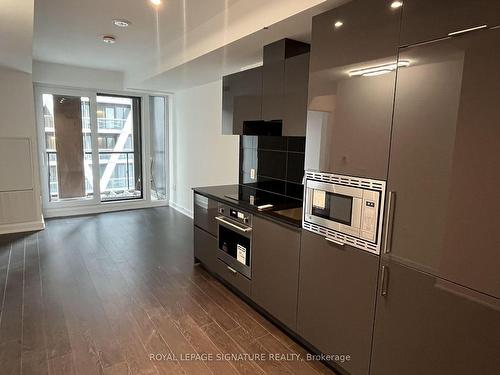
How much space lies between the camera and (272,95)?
276 centimetres

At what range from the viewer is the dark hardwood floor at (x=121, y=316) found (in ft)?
7.09

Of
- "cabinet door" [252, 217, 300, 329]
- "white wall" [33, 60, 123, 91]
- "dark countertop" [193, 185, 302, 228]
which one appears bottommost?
"cabinet door" [252, 217, 300, 329]

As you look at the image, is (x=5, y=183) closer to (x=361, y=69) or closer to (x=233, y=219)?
(x=233, y=219)

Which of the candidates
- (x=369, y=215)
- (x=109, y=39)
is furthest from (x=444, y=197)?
(x=109, y=39)

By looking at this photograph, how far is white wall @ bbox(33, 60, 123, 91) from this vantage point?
5.18m

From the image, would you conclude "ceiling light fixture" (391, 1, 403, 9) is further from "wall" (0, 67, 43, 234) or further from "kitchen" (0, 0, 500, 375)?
"wall" (0, 67, 43, 234)

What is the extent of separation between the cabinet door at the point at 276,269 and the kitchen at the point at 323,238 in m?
0.01

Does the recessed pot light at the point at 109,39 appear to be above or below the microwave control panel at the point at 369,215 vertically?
above

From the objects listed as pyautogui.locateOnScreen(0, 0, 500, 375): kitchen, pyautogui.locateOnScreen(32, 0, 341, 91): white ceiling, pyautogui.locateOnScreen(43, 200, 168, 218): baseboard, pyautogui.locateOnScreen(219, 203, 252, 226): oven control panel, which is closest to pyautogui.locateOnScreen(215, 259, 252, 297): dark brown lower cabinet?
pyautogui.locateOnScreen(0, 0, 500, 375): kitchen

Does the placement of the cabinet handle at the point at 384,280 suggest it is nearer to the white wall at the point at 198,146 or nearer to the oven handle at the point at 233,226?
the oven handle at the point at 233,226

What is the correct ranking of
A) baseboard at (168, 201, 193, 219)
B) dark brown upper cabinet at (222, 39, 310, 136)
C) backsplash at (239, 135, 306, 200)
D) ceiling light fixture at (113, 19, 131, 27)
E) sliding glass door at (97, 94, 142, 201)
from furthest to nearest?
sliding glass door at (97, 94, 142, 201), baseboard at (168, 201, 193, 219), backsplash at (239, 135, 306, 200), ceiling light fixture at (113, 19, 131, 27), dark brown upper cabinet at (222, 39, 310, 136)

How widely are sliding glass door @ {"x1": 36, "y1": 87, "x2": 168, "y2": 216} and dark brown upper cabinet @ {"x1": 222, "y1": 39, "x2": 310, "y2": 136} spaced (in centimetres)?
369

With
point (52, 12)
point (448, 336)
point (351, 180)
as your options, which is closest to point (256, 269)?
point (351, 180)

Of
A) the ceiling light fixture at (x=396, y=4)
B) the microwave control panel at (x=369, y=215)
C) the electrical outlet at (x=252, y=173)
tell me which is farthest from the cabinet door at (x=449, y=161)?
the electrical outlet at (x=252, y=173)
